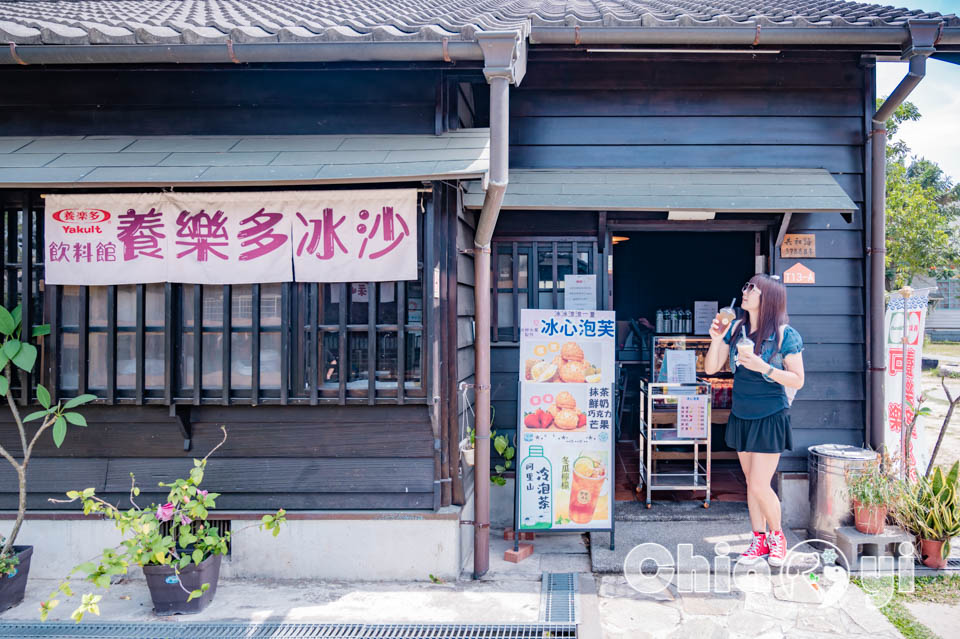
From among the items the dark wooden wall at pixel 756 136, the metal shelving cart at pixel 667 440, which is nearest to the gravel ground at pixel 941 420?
the dark wooden wall at pixel 756 136

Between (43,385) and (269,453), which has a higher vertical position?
(43,385)

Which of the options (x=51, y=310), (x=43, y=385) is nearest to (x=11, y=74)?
(x=51, y=310)

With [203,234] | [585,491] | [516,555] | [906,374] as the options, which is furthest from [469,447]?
[906,374]

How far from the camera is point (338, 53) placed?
4598 mm

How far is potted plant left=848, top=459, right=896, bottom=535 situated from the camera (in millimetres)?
5160

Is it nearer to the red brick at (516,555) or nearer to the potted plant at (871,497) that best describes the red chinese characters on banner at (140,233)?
the red brick at (516,555)

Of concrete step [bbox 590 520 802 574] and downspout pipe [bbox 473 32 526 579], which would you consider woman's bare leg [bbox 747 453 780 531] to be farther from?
downspout pipe [bbox 473 32 526 579]

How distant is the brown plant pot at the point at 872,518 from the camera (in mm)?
5152

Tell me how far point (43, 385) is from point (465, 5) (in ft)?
19.0

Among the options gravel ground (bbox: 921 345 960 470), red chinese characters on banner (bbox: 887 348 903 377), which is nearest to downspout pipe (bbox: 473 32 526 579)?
red chinese characters on banner (bbox: 887 348 903 377)

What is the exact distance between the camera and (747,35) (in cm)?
524

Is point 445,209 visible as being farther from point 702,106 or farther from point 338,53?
point 702,106

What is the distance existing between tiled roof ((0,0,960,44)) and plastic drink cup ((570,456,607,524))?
3.80m

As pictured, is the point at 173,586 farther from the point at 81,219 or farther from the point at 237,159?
the point at 237,159
